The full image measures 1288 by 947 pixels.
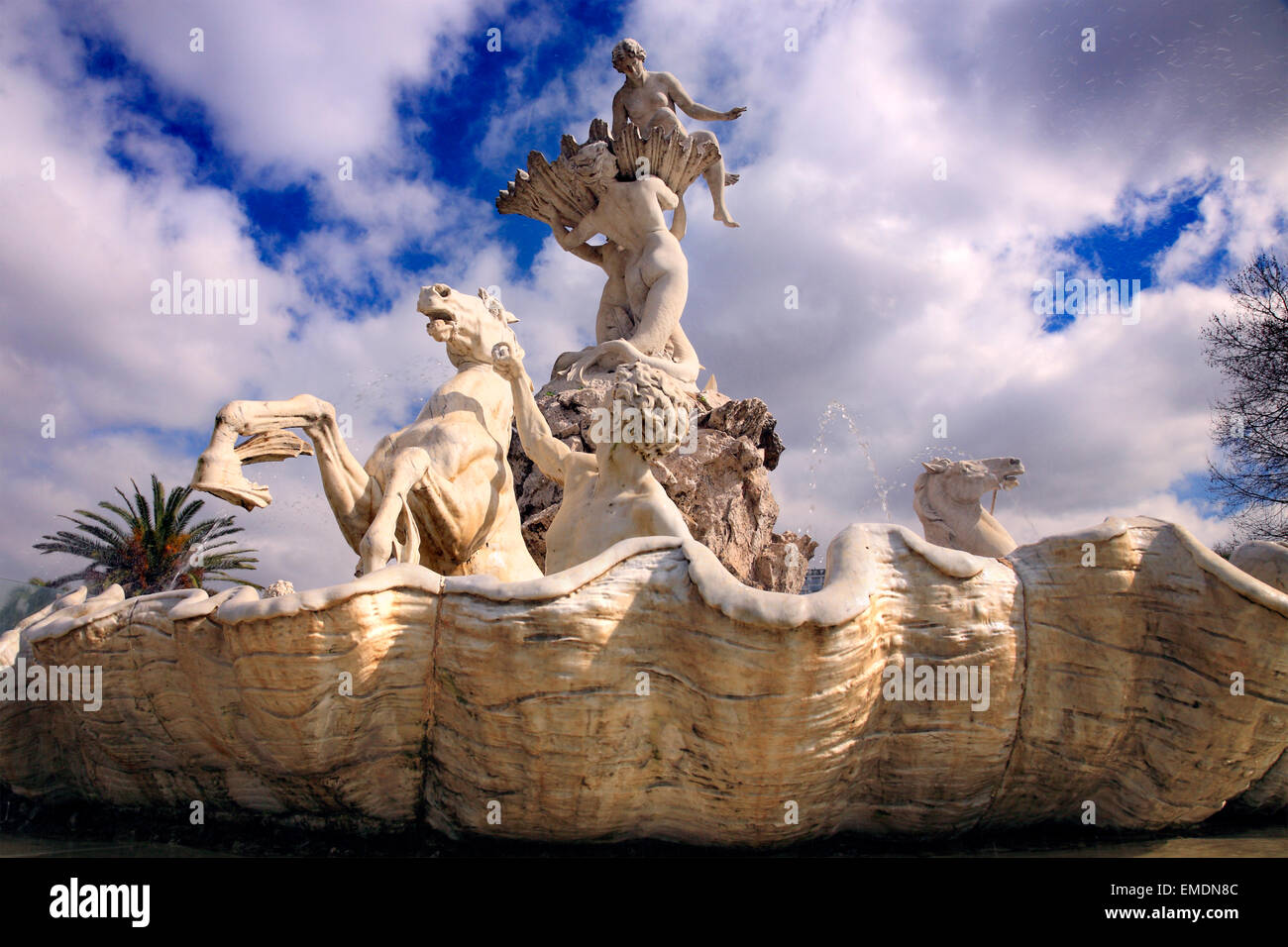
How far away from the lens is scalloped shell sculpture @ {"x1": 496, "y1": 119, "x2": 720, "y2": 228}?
7762mm

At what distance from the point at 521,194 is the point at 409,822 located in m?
7.20

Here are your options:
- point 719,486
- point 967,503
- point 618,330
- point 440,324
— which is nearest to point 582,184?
point 618,330

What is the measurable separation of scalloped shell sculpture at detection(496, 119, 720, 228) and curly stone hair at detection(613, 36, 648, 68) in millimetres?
1180

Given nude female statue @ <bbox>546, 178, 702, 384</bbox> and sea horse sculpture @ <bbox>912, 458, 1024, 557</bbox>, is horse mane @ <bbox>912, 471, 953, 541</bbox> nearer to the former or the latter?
sea horse sculpture @ <bbox>912, 458, 1024, 557</bbox>

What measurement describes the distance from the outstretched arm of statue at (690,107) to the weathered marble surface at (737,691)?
7.97 m

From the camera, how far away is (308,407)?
11.3 ft

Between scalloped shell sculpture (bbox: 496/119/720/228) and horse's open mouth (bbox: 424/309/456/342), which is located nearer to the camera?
horse's open mouth (bbox: 424/309/456/342)

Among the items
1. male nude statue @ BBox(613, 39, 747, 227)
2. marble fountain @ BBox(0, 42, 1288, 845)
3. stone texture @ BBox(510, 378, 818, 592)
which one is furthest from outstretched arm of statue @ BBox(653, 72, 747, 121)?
marble fountain @ BBox(0, 42, 1288, 845)

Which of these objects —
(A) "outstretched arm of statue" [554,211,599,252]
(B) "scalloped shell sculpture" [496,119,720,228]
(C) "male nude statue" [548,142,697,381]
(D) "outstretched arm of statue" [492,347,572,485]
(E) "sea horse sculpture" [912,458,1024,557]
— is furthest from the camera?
(A) "outstretched arm of statue" [554,211,599,252]

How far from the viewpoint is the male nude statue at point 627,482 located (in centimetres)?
327

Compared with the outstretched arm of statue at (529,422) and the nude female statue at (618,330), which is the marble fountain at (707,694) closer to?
the outstretched arm of statue at (529,422)
